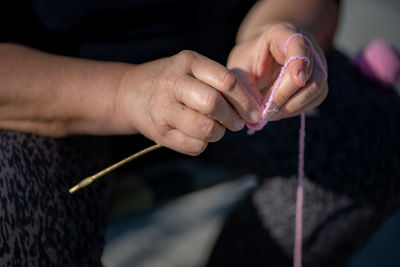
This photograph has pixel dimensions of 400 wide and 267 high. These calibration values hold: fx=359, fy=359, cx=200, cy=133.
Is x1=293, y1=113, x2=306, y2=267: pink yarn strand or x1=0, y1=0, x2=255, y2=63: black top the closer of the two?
x1=0, y1=0, x2=255, y2=63: black top

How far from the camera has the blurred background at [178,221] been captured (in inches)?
42.1

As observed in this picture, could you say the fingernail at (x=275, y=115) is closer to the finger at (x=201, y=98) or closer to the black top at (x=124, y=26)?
the finger at (x=201, y=98)

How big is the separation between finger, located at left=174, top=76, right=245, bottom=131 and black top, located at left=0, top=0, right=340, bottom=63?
345 millimetres

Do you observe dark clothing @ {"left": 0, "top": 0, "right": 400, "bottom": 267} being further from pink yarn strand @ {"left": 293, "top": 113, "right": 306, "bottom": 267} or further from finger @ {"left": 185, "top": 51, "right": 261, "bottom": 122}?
finger @ {"left": 185, "top": 51, "right": 261, "bottom": 122}

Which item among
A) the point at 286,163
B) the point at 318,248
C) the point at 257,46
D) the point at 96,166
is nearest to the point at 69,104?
the point at 96,166

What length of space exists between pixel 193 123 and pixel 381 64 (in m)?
0.63

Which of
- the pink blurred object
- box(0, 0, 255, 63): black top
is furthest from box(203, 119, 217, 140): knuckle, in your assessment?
the pink blurred object

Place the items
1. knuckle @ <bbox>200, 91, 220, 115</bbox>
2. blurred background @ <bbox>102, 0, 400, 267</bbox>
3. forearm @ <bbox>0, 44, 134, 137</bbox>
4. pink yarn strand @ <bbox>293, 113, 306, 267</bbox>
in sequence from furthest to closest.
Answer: blurred background @ <bbox>102, 0, 400, 267</bbox> → pink yarn strand @ <bbox>293, 113, 306, 267</bbox> → forearm @ <bbox>0, 44, 134, 137</bbox> → knuckle @ <bbox>200, 91, 220, 115</bbox>

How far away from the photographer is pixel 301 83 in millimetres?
513

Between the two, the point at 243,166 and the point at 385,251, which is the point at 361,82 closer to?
the point at 243,166

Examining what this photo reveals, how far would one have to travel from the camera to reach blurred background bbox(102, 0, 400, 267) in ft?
3.51

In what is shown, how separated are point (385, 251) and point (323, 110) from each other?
0.54 meters

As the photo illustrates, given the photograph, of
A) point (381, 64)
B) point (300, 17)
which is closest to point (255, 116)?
point (300, 17)

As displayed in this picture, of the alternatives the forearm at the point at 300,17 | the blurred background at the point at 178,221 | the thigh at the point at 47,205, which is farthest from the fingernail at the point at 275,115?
the blurred background at the point at 178,221
